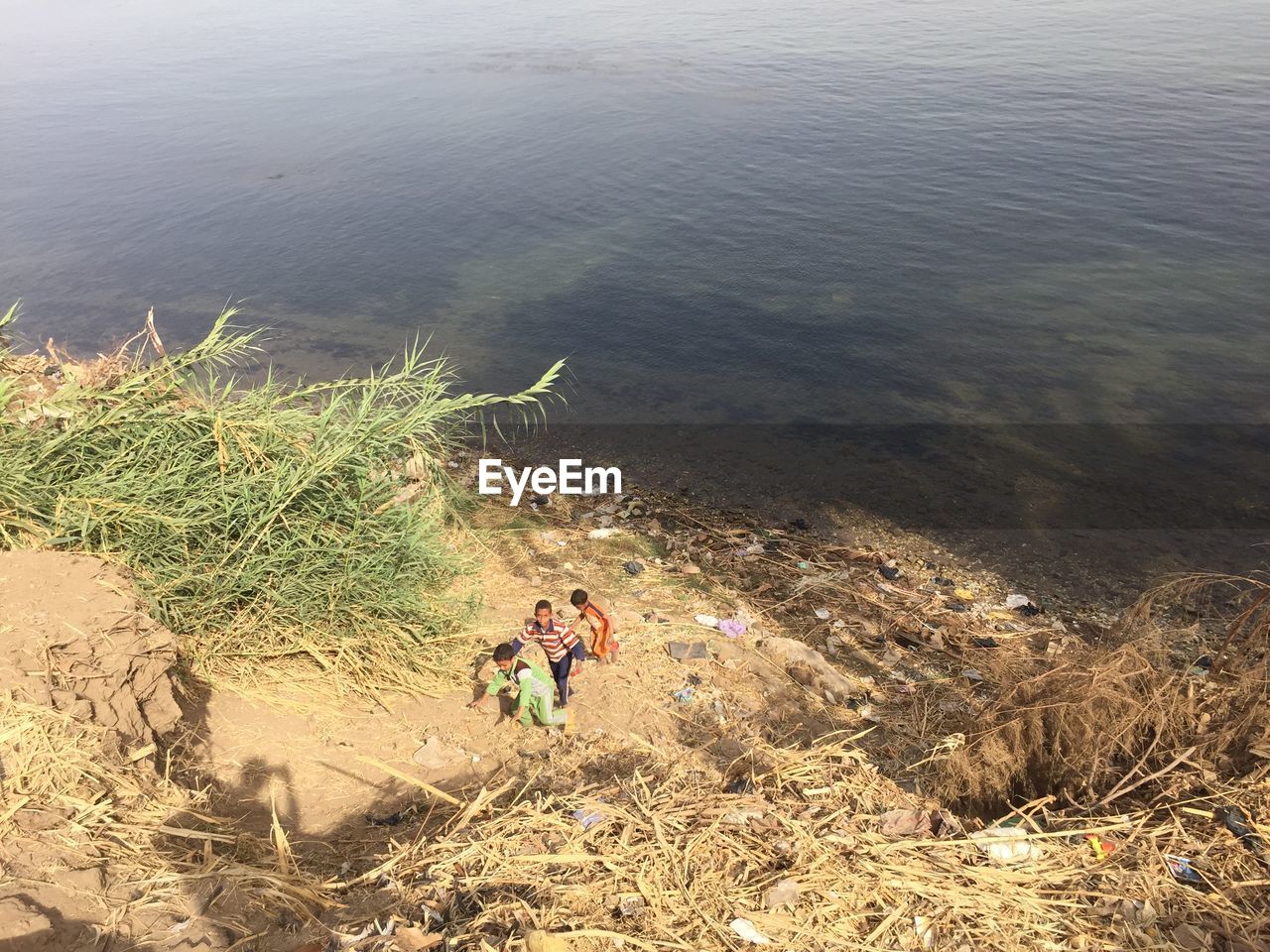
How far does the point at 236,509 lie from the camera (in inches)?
230

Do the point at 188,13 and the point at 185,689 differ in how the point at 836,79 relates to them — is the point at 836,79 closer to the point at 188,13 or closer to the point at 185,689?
the point at 185,689

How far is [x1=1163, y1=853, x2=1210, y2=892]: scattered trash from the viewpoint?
13.5 feet

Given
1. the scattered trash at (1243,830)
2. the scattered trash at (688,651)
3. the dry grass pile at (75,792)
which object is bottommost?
the scattered trash at (688,651)

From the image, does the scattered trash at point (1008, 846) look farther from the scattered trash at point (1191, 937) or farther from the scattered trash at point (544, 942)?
the scattered trash at point (544, 942)

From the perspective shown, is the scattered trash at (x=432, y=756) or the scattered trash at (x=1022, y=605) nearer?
the scattered trash at (x=432, y=756)

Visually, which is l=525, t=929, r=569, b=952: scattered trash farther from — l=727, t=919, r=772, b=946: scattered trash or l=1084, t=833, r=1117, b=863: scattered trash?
l=1084, t=833, r=1117, b=863: scattered trash

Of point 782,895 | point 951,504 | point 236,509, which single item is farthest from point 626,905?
point 951,504

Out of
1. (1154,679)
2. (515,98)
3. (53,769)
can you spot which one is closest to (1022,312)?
(1154,679)

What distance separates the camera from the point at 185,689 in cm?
560

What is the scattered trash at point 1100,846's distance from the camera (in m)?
4.33

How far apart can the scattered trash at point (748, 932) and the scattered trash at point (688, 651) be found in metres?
3.26

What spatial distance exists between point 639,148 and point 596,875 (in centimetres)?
2416

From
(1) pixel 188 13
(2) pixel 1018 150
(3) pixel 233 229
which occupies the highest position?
(1) pixel 188 13

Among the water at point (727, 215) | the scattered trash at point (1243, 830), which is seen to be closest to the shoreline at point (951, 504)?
the water at point (727, 215)
